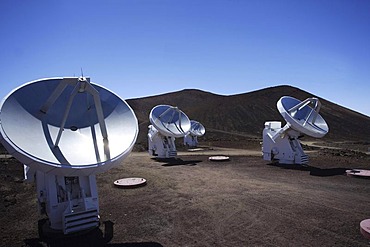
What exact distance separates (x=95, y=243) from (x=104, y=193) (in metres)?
6.79

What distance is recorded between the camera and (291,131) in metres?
24.2

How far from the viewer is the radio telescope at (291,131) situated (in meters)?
24.1

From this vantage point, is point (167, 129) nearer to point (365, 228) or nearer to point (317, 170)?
point (317, 170)

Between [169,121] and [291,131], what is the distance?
13.3 meters

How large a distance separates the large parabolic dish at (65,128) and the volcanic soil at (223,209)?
292 centimetres

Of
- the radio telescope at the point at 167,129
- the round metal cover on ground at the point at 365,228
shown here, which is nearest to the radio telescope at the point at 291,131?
the radio telescope at the point at 167,129

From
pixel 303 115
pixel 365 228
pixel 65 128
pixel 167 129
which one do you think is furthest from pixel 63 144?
pixel 303 115

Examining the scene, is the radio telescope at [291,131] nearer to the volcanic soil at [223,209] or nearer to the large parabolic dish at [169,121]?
the volcanic soil at [223,209]

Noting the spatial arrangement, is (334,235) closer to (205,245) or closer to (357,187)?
(205,245)

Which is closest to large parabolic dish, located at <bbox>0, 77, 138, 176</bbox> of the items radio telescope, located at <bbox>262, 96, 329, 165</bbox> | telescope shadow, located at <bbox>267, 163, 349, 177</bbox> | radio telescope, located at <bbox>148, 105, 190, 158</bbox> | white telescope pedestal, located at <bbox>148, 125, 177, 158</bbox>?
telescope shadow, located at <bbox>267, 163, 349, 177</bbox>

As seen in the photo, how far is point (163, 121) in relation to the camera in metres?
31.1

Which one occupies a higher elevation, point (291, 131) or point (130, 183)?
point (291, 131)

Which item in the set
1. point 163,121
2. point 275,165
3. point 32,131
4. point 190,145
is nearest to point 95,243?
point 32,131

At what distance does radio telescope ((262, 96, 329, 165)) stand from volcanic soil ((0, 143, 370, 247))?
3.29 metres
